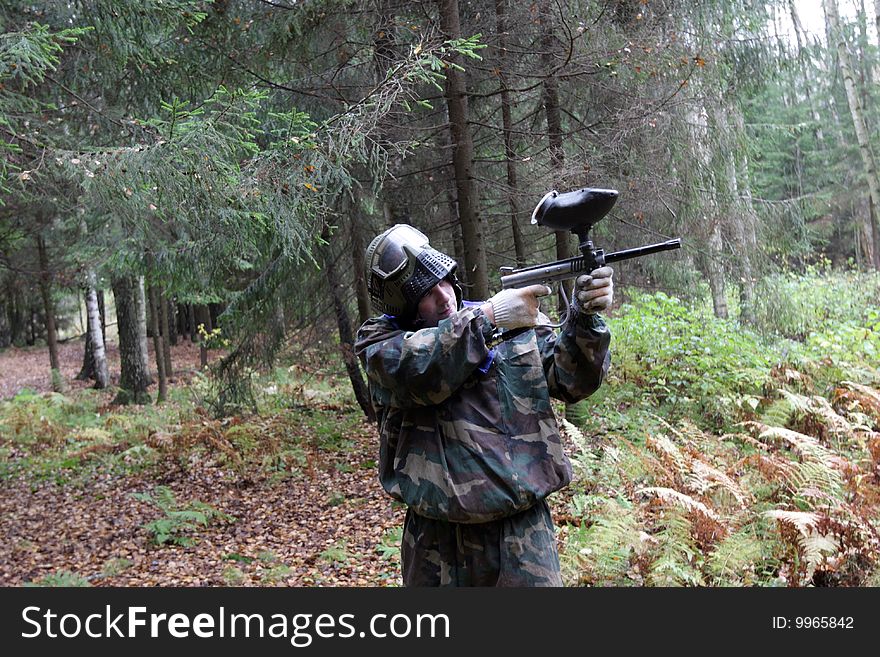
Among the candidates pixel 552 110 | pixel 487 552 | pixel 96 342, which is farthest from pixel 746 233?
pixel 96 342

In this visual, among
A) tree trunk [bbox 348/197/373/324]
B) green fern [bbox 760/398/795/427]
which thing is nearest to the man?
green fern [bbox 760/398/795/427]

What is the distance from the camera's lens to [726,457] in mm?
7016

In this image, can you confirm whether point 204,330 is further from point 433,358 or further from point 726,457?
point 433,358

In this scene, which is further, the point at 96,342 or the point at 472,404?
the point at 96,342

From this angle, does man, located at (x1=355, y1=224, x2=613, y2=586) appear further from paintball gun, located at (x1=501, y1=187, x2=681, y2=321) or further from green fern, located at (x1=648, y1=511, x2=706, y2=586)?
green fern, located at (x1=648, y1=511, x2=706, y2=586)

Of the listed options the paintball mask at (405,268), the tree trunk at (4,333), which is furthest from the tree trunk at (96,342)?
the tree trunk at (4,333)

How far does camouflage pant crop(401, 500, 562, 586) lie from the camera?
2744 mm

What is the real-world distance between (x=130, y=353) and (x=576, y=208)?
1544 centimetres

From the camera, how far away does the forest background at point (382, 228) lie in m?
5.75

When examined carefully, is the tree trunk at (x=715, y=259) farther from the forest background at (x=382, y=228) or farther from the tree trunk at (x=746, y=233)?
the tree trunk at (x=746, y=233)

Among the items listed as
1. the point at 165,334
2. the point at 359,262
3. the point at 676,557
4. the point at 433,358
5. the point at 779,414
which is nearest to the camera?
the point at 433,358

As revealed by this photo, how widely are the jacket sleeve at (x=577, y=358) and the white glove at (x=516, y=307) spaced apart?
0.58ft

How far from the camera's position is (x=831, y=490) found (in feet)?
18.0
